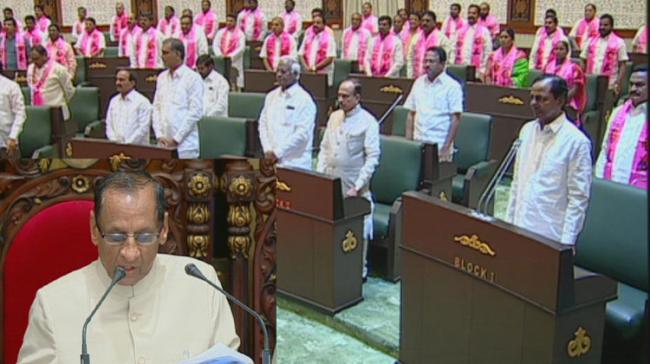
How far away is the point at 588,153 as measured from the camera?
11.1 ft

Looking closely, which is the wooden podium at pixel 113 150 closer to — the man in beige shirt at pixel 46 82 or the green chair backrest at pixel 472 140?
the green chair backrest at pixel 472 140

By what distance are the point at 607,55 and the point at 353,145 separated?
256 inches

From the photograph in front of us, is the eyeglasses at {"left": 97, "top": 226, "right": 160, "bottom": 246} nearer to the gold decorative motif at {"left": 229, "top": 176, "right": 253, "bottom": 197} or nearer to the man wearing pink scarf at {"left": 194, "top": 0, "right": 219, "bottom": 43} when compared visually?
the gold decorative motif at {"left": 229, "top": 176, "right": 253, "bottom": 197}

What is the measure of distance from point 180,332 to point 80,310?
223 millimetres

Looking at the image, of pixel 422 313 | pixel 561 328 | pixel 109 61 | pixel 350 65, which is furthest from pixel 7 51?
pixel 561 328

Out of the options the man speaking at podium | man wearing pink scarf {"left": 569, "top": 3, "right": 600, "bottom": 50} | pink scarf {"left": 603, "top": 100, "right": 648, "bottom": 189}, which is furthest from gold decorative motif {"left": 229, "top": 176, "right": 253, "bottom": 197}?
man wearing pink scarf {"left": 569, "top": 3, "right": 600, "bottom": 50}

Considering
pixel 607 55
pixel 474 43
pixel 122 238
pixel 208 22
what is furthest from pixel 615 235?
pixel 208 22

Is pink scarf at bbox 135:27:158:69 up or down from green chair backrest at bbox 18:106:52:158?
up

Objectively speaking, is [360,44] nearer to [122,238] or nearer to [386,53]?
[386,53]

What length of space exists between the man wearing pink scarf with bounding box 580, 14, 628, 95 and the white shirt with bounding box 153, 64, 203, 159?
5.81 metres

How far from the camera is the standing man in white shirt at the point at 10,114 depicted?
605 cm

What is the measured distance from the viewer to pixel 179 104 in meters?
5.82

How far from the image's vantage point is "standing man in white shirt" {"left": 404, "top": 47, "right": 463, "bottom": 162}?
18.6 ft

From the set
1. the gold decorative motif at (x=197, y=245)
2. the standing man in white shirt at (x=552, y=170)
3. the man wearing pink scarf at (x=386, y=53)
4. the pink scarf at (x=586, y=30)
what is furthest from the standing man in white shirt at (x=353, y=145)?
the pink scarf at (x=586, y=30)
